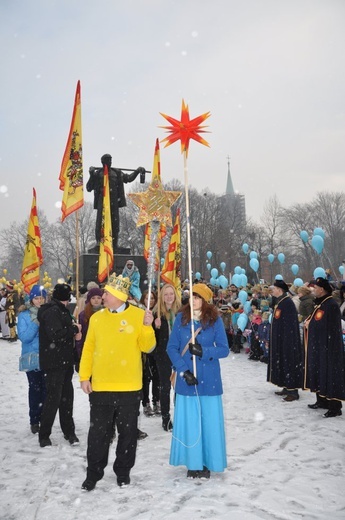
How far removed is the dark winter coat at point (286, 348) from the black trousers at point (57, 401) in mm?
3791

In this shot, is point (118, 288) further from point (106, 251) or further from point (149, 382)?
point (106, 251)

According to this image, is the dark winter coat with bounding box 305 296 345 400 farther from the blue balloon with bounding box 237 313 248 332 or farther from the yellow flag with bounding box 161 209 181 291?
the blue balloon with bounding box 237 313 248 332

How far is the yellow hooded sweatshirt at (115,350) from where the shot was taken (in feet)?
12.5

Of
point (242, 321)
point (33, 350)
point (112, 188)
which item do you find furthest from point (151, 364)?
point (112, 188)

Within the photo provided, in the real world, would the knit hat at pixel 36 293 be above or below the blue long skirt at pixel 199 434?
above

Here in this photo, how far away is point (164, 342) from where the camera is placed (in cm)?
566

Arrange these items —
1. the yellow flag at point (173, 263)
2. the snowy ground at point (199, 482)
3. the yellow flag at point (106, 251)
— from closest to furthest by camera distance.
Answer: the snowy ground at point (199, 482) → the yellow flag at point (173, 263) → the yellow flag at point (106, 251)

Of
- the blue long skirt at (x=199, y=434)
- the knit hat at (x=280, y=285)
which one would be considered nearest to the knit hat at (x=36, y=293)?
the blue long skirt at (x=199, y=434)

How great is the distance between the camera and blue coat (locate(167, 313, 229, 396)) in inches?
161

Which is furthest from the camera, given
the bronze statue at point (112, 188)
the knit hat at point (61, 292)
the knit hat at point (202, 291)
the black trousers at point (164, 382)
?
the bronze statue at point (112, 188)

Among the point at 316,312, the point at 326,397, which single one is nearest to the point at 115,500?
the point at 326,397

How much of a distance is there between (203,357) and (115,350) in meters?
0.87

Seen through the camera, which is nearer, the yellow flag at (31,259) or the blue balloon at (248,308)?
the yellow flag at (31,259)

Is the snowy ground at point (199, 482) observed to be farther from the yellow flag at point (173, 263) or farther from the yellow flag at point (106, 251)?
the yellow flag at point (106, 251)
